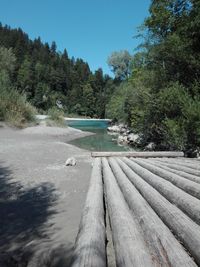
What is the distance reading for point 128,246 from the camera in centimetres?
225

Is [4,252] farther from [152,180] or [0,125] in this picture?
[0,125]

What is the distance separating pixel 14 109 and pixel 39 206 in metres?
16.7

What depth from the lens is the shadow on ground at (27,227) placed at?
9.73ft

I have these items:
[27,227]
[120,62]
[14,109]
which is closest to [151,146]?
[14,109]

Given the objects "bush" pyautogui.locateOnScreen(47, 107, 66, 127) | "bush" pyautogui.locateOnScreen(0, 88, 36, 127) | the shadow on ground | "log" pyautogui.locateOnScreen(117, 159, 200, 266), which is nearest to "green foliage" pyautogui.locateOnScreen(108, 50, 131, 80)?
"bush" pyautogui.locateOnScreen(47, 107, 66, 127)

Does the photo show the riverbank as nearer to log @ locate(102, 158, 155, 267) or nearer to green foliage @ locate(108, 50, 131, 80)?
log @ locate(102, 158, 155, 267)

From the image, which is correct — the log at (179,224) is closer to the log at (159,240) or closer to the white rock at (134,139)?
the log at (159,240)

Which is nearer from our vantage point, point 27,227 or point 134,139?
point 27,227

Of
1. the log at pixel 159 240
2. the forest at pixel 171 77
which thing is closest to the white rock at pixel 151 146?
the forest at pixel 171 77

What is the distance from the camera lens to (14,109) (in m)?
20.5

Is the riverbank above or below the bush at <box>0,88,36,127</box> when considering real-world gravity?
below

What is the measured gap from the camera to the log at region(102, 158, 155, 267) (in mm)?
2014

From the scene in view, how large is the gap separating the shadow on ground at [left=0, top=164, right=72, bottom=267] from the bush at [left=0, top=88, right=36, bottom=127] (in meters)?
14.2

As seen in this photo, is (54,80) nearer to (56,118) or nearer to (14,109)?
(56,118)
